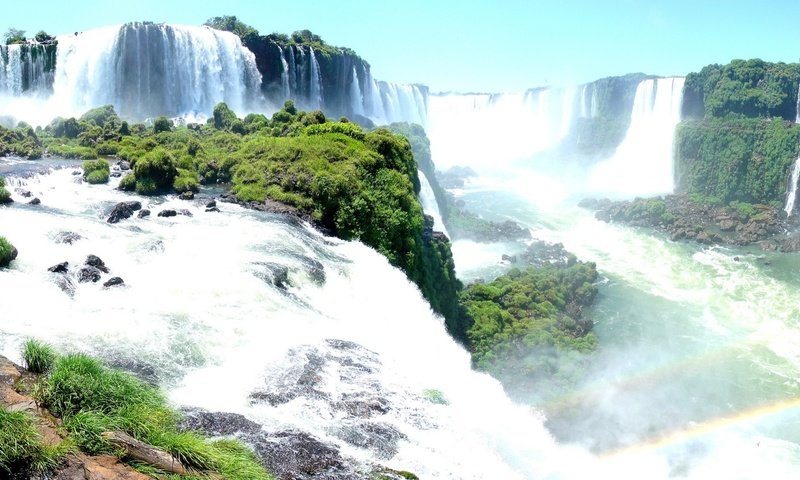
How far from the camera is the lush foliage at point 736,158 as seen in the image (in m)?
55.8

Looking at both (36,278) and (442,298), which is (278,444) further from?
(442,298)

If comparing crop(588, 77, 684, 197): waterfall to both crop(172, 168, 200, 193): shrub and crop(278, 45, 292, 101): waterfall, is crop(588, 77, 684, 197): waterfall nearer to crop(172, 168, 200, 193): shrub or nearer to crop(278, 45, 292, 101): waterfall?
crop(278, 45, 292, 101): waterfall

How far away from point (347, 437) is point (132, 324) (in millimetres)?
4958

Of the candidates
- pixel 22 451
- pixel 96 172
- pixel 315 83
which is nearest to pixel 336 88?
pixel 315 83

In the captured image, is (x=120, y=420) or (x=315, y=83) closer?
(x=120, y=420)

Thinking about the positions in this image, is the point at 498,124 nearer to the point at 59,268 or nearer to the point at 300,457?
the point at 59,268

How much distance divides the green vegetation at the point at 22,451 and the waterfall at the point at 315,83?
5858cm

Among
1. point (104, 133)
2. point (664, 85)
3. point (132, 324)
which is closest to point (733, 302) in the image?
point (132, 324)

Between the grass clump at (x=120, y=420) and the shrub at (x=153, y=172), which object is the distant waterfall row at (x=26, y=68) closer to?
the shrub at (x=153, y=172)

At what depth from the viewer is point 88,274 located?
12500 mm

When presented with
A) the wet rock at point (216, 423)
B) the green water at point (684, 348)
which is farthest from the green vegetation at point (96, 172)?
the green water at point (684, 348)

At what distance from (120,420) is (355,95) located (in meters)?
65.7

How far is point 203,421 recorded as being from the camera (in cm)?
831

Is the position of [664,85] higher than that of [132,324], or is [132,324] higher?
[664,85]
